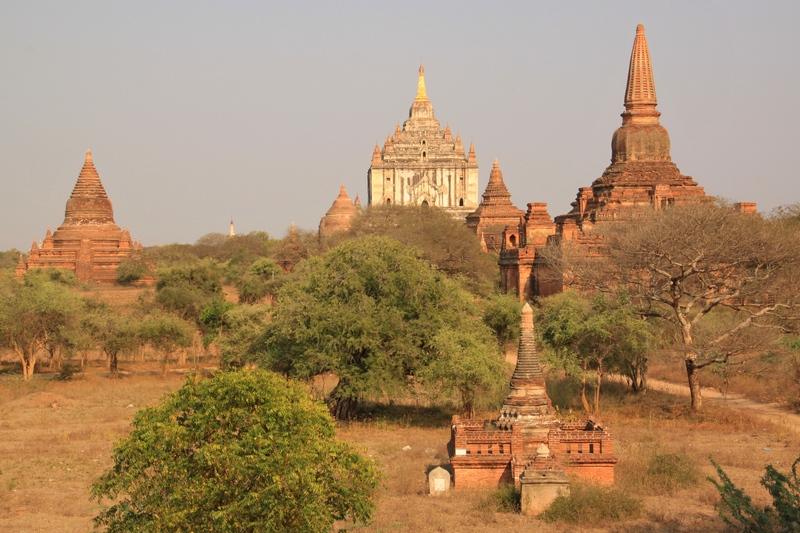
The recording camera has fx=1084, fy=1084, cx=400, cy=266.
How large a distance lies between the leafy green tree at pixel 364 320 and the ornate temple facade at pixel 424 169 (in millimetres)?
64872

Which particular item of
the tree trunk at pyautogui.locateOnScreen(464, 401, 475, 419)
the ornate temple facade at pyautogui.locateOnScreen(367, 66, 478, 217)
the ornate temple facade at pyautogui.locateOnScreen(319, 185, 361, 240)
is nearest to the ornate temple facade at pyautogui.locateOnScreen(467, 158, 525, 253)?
the ornate temple facade at pyautogui.locateOnScreen(319, 185, 361, 240)

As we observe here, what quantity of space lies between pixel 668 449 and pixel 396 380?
5.52 meters

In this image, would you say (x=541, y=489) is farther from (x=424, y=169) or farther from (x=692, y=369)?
(x=424, y=169)

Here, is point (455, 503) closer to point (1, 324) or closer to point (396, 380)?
point (396, 380)

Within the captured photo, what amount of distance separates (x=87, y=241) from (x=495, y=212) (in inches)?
934

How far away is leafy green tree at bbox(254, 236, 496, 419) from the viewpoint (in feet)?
67.9

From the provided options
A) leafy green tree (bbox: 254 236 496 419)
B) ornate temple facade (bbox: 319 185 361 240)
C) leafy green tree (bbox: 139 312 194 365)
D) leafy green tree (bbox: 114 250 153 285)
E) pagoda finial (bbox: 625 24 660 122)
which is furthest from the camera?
ornate temple facade (bbox: 319 185 361 240)

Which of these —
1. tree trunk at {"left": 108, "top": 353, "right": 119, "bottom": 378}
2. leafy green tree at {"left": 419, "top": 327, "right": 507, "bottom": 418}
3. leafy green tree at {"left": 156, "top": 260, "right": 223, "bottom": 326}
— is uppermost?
leafy green tree at {"left": 156, "top": 260, "right": 223, "bottom": 326}

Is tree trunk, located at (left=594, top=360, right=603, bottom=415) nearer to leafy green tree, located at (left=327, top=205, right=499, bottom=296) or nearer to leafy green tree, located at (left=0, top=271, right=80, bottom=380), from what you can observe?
leafy green tree, located at (left=0, top=271, right=80, bottom=380)

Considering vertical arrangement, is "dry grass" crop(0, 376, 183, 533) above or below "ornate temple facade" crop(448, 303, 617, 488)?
below

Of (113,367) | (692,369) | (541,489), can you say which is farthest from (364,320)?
(113,367)

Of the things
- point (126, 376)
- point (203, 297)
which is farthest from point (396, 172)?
point (126, 376)

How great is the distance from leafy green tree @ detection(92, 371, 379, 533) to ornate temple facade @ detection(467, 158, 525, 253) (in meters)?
50.9

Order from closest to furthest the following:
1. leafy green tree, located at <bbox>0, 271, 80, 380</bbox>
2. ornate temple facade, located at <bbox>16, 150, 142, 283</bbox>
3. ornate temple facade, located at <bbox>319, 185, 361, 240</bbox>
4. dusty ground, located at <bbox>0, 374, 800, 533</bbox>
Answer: dusty ground, located at <bbox>0, 374, 800, 533</bbox>, leafy green tree, located at <bbox>0, 271, 80, 380</bbox>, ornate temple facade, located at <bbox>16, 150, 142, 283</bbox>, ornate temple facade, located at <bbox>319, 185, 361, 240</bbox>
